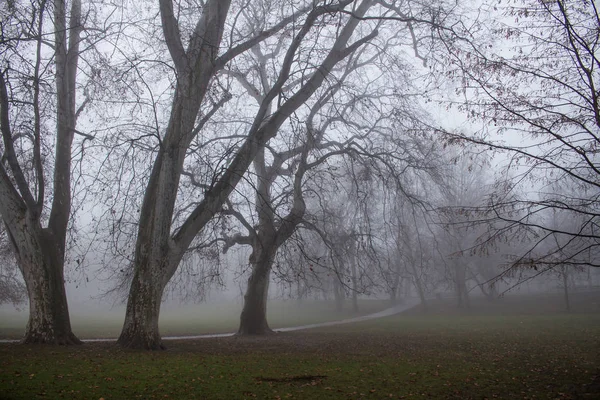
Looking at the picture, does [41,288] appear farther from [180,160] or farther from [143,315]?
[180,160]

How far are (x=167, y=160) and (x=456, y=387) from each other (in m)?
7.76

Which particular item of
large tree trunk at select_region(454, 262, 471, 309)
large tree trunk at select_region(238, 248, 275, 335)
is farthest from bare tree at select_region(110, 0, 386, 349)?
large tree trunk at select_region(454, 262, 471, 309)

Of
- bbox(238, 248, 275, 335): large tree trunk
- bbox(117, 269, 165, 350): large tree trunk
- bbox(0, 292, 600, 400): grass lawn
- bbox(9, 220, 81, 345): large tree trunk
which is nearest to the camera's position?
bbox(0, 292, 600, 400): grass lawn

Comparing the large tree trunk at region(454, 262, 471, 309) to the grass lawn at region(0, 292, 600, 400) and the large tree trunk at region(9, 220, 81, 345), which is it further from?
the large tree trunk at region(9, 220, 81, 345)

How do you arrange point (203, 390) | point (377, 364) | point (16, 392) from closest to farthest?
point (16, 392), point (203, 390), point (377, 364)

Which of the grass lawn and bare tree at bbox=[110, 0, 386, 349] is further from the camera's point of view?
bare tree at bbox=[110, 0, 386, 349]

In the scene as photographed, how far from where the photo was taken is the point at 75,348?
10.1 metres

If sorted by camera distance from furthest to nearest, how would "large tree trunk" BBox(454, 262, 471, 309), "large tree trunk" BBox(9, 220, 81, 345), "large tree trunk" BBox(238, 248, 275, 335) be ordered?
"large tree trunk" BBox(454, 262, 471, 309) < "large tree trunk" BBox(238, 248, 275, 335) < "large tree trunk" BBox(9, 220, 81, 345)

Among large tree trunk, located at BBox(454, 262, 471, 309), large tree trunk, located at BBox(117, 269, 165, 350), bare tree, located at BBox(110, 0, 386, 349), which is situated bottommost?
large tree trunk, located at BBox(454, 262, 471, 309)

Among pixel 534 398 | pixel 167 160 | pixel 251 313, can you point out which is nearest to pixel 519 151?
pixel 534 398

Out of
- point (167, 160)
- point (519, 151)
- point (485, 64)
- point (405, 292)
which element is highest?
point (485, 64)

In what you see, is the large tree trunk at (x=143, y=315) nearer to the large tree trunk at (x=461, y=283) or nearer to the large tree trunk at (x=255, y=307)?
the large tree trunk at (x=255, y=307)

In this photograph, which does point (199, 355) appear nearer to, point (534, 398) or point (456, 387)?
point (456, 387)

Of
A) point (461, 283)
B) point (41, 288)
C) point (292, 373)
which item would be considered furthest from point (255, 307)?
point (461, 283)
